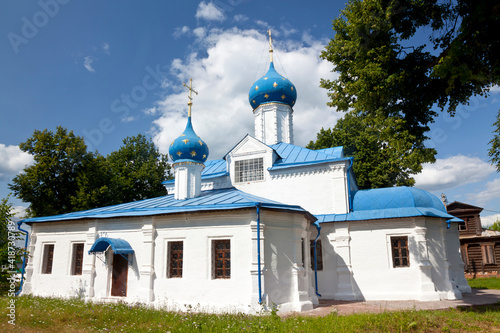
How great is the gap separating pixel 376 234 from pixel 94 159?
1788 cm

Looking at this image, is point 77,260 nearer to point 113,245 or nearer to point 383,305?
point 113,245

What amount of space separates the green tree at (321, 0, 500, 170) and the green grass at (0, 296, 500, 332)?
5.26 m

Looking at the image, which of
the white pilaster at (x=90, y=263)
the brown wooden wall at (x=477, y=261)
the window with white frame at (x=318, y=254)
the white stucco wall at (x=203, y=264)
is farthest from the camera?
the brown wooden wall at (x=477, y=261)

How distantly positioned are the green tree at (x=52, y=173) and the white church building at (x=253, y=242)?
683cm

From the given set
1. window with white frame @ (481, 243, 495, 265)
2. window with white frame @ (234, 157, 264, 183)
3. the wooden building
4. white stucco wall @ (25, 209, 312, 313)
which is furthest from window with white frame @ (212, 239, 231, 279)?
window with white frame @ (481, 243, 495, 265)

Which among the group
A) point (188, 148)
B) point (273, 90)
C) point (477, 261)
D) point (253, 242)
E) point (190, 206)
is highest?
point (273, 90)

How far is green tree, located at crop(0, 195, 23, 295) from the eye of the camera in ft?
38.2

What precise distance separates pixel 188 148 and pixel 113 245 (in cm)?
465

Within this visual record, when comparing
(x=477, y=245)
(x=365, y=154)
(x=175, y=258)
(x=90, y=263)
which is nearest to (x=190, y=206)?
(x=175, y=258)

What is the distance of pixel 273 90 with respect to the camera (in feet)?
65.4

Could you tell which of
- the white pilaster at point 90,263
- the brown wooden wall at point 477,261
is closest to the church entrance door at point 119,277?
the white pilaster at point 90,263

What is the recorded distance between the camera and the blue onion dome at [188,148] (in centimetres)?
1411

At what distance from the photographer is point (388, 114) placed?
37.8ft

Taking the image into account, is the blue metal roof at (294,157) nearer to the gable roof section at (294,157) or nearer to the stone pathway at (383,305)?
the gable roof section at (294,157)
